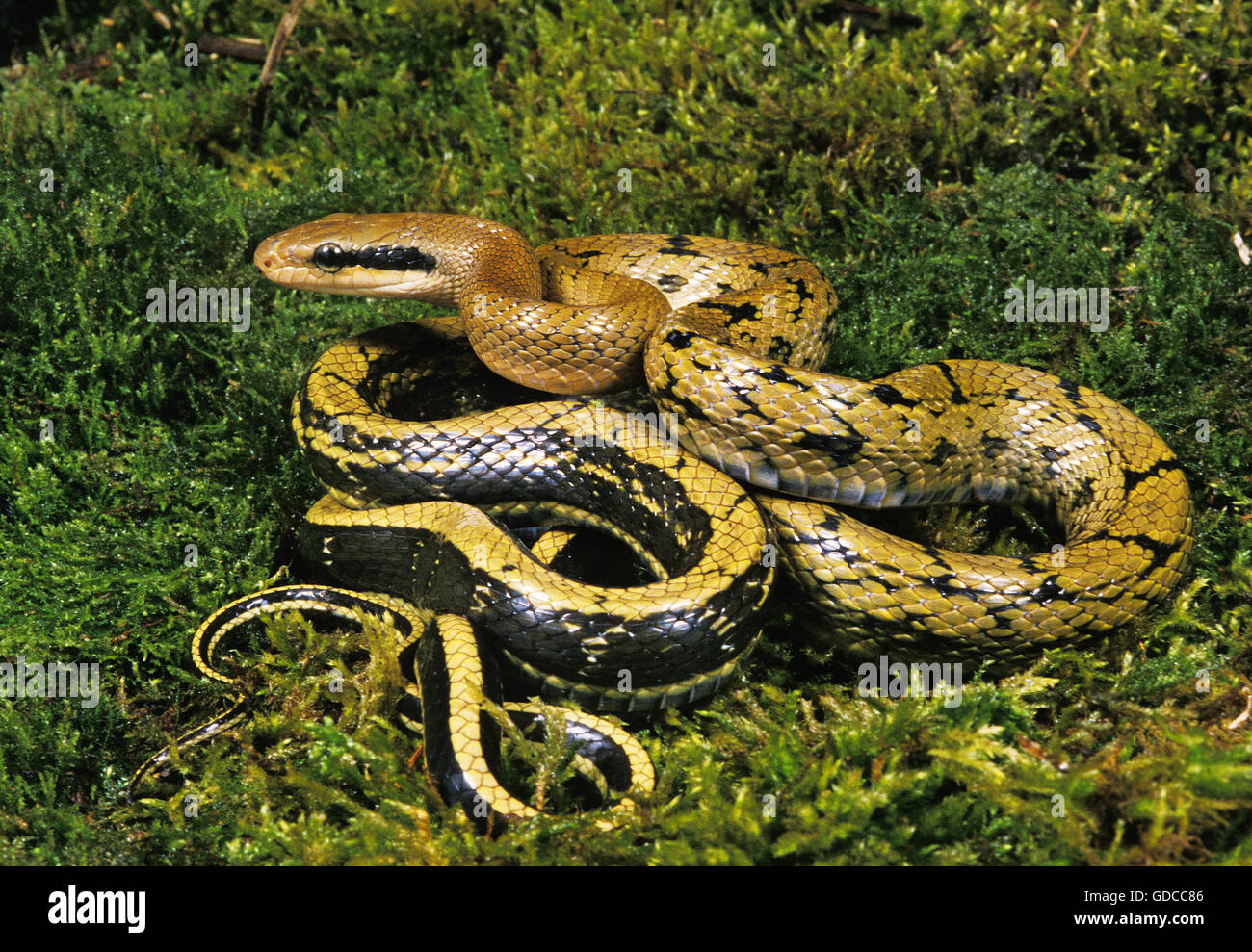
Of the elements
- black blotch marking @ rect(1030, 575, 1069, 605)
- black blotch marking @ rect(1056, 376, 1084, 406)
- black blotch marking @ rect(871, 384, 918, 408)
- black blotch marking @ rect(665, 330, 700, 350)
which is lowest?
black blotch marking @ rect(1030, 575, 1069, 605)

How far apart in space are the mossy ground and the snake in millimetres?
255

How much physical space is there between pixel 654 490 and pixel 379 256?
1908 mm

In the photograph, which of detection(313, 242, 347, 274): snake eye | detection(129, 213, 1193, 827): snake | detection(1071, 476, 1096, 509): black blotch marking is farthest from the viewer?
detection(313, 242, 347, 274): snake eye

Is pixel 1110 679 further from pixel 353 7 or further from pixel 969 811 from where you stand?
pixel 353 7

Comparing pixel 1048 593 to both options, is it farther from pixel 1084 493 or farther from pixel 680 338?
pixel 680 338

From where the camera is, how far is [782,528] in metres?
4.11

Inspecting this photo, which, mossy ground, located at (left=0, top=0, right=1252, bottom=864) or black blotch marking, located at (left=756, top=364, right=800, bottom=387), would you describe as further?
black blotch marking, located at (left=756, top=364, right=800, bottom=387)

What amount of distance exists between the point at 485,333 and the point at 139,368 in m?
2.21

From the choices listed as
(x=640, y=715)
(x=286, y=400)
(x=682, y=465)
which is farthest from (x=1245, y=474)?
(x=286, y=400)
